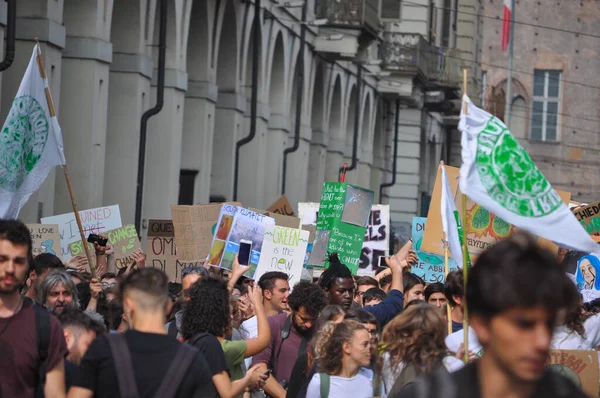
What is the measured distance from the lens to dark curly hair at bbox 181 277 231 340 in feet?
20.7

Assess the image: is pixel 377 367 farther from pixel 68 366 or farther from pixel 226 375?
pixel 68 366

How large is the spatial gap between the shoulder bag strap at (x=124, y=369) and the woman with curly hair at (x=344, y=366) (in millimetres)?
1846

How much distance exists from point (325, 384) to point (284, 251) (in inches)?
247

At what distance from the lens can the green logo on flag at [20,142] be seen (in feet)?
31.6

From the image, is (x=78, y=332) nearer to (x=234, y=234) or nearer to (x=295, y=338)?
(x=295, y=338)

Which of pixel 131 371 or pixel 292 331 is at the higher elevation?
pixel 131 371

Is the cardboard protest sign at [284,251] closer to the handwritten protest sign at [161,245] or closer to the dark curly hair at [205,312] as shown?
the handwritten protest sign at [161,245]

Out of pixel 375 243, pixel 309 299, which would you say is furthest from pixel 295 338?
pixel 375 243

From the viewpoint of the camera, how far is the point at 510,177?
249 inches

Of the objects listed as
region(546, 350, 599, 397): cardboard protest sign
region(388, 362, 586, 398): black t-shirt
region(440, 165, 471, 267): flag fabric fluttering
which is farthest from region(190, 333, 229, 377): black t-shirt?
region(388, 362, 586, 398): black t-shirt

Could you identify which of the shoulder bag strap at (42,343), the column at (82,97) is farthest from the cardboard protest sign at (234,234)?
the shoulder bag strap at (42,343)

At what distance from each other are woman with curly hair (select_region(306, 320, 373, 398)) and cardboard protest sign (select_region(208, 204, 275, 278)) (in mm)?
5600

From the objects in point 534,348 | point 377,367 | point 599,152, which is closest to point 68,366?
point 377,367

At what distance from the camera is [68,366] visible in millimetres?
5531
